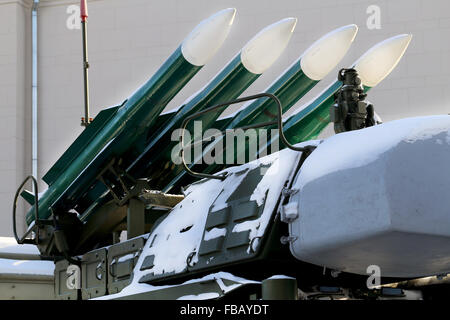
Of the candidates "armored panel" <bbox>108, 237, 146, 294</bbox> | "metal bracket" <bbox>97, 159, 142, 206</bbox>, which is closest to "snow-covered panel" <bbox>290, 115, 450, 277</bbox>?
"armored panel" <bbox>108, 237, 146, 294</bbox>

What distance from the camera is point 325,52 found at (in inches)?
286

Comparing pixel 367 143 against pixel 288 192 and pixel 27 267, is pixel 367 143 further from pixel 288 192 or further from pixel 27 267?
pixel 27 267

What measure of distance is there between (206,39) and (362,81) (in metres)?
1.53

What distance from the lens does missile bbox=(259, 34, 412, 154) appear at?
7.50 metres

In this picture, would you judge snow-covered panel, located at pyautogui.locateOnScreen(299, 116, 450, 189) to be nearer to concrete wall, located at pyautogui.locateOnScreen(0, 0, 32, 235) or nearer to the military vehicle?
the military vehicle

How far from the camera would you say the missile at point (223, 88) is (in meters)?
6.98

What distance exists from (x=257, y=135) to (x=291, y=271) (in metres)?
3.34

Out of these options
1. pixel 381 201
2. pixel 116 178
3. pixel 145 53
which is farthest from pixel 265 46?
pixel 145 53

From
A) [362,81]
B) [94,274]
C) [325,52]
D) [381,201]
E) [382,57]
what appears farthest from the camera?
[362,81]

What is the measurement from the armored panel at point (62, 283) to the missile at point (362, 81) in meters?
2.26

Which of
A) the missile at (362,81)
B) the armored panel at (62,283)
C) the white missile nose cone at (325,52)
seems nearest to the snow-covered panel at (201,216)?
the armored panel at (62,283)

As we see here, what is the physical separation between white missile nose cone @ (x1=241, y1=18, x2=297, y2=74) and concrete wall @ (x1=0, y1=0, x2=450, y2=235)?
4982 mm

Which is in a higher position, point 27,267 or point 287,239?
point 27,267

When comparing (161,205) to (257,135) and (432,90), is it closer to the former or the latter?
(257,135)
